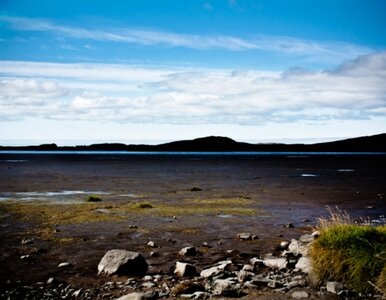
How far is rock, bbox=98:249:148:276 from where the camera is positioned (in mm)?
13531

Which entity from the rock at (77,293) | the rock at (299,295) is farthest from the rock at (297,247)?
the rock at (77,293)

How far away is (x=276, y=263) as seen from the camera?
13898mm

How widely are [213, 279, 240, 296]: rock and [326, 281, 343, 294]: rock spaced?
7.73ft

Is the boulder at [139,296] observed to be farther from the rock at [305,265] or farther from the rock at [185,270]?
the rock at [305,265]

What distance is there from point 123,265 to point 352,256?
6.82 metres

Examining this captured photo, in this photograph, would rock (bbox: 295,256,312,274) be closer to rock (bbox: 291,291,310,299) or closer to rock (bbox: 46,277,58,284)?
rock (bbox: 291,291,310,299)

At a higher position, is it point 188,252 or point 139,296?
point 139,296

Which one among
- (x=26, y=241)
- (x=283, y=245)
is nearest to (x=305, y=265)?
(x=283, y=245)

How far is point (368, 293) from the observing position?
1079cm

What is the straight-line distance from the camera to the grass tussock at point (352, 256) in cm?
1095

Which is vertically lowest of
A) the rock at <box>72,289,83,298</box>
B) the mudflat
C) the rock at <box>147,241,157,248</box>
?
the mudflat

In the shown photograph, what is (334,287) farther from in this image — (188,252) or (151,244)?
(151,244)

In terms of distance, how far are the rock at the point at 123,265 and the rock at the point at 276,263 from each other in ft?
13.2

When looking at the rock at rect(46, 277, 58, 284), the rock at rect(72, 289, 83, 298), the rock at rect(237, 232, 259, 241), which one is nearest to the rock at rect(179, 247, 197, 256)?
the rock at rect(237, 232, 259, 241)
